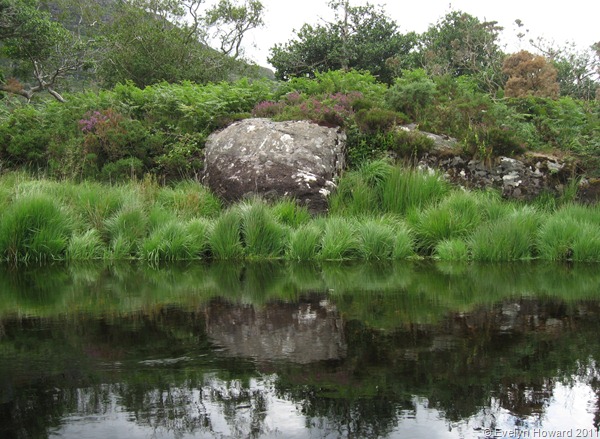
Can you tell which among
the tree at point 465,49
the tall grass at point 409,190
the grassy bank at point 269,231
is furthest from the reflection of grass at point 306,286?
the tree at point 465,49

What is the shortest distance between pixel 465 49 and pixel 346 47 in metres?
5.08

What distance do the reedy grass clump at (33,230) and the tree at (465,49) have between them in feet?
48.7

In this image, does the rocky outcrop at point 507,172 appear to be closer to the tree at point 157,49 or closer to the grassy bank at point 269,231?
the grassy bank at point 269,231

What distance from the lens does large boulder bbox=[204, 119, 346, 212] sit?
36.6ft

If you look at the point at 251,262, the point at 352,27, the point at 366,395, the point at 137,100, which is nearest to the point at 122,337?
the point at 366,395

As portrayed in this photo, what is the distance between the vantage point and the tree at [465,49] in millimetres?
22719

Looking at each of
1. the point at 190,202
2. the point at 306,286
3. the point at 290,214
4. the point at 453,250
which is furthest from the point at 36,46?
the point at 306,286

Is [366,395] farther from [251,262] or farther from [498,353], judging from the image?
[251,262]

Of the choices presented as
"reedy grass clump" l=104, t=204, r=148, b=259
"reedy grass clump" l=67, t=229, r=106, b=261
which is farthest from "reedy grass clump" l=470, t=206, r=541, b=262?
"reedy grass clump" l=67, t=229, r=106, b=261

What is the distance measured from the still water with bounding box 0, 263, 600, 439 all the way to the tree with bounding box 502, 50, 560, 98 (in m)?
14.4

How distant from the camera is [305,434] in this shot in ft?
9.14

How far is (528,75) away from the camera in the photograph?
1989 centimetres

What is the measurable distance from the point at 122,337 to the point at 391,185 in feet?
25.0

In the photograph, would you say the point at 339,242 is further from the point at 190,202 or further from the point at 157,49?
the point at 157,49
